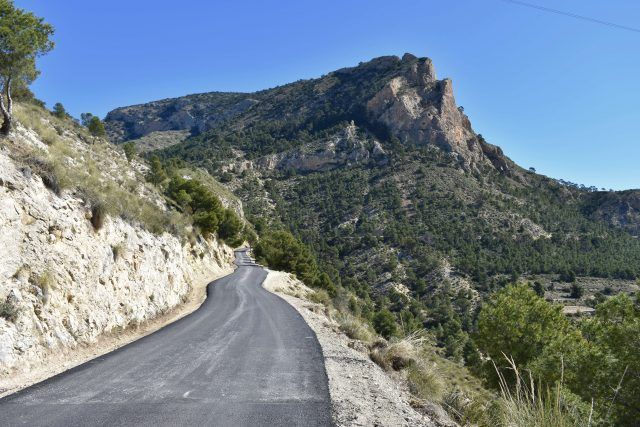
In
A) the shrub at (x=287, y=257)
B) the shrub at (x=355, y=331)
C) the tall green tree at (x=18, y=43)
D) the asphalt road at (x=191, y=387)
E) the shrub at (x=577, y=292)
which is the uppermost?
the tall green tree at (x=18, y=43)

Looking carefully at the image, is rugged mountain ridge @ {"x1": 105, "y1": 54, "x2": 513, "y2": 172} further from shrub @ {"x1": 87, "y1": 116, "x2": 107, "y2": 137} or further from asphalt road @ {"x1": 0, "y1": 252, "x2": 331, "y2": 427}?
asphalt road @ {"x1": 0, "y1": 252, "x2": 331, "y2": 427}

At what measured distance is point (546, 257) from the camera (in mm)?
101875

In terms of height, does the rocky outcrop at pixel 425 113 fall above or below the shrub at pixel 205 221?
above

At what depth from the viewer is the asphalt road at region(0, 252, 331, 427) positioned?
625 centimetres

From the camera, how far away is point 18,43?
55.8 ft

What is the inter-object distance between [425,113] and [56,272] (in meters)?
172

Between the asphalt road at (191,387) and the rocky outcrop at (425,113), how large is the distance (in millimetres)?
155724

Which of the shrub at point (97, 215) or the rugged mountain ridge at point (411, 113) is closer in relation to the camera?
the shrub at point (97, 215)

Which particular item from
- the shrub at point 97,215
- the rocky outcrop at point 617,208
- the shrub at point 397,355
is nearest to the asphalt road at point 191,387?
the shrub at point 397,355

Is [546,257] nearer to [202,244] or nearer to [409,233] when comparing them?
[409,233]

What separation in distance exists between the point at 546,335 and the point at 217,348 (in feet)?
93.8

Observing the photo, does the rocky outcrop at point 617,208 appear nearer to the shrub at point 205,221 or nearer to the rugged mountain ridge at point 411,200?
the rugged mountain ridge at point 411,200

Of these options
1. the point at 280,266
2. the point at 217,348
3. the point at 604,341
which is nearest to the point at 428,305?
the point at 280,266

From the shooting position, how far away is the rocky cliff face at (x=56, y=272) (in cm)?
952
